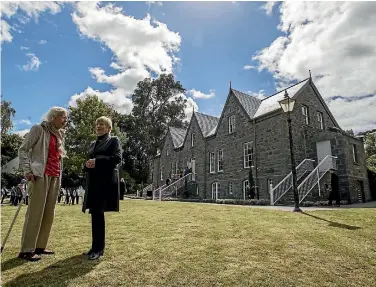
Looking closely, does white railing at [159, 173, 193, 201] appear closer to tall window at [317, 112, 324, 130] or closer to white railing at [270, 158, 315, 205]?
white railing at [270, 158, 315, 205]

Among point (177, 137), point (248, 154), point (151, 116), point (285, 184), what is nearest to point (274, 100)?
point (248, 154)

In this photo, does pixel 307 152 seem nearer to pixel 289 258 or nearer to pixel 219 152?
pixel 219 152

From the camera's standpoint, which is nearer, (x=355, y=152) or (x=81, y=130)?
(x=355, y=152)

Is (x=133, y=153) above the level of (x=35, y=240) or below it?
above

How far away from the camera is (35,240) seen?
146 inches

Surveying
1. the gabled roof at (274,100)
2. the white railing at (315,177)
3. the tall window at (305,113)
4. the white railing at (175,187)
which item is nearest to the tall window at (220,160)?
the white railing at (175,187)

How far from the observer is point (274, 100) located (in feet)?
76.4

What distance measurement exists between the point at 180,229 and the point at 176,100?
144 feet

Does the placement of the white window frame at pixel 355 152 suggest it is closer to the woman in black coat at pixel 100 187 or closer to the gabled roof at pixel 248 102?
the gabled roof at pixel 248 102

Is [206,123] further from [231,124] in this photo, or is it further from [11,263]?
[11,263]

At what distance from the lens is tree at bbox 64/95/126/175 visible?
1064 inches

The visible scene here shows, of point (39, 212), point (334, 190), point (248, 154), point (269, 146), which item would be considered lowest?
point (39, 212)

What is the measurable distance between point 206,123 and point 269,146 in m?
11.6

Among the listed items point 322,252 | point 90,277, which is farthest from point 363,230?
point 90,277
